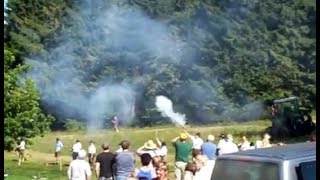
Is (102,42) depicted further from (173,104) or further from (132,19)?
(173,104)

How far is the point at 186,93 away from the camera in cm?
4575

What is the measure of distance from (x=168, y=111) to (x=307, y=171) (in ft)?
126

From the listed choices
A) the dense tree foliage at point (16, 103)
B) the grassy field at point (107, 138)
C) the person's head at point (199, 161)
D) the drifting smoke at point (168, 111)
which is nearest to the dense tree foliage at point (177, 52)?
the drifting smoke at point (168, 111)

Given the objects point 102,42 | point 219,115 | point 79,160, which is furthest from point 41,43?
point 79,160

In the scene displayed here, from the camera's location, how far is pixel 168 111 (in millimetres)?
43938

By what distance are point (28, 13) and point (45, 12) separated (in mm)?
1048

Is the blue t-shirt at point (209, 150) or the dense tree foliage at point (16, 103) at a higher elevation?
the dense tree foliage at point (16, 103)

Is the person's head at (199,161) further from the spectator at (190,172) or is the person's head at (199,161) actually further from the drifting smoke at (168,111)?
the drifting smoke at (168,111)

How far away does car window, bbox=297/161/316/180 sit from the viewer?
17.8 ft

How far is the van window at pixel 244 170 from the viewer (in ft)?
18.2

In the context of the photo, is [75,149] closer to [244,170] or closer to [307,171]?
[244,170]

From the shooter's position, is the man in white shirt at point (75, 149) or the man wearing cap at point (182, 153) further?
the man wearing cap at point (182, 153)

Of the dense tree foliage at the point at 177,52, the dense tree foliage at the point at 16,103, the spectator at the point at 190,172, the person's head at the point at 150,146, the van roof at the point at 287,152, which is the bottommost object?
the van roof at the point at 287,152

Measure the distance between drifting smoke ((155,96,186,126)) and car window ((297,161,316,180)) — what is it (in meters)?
37.7
